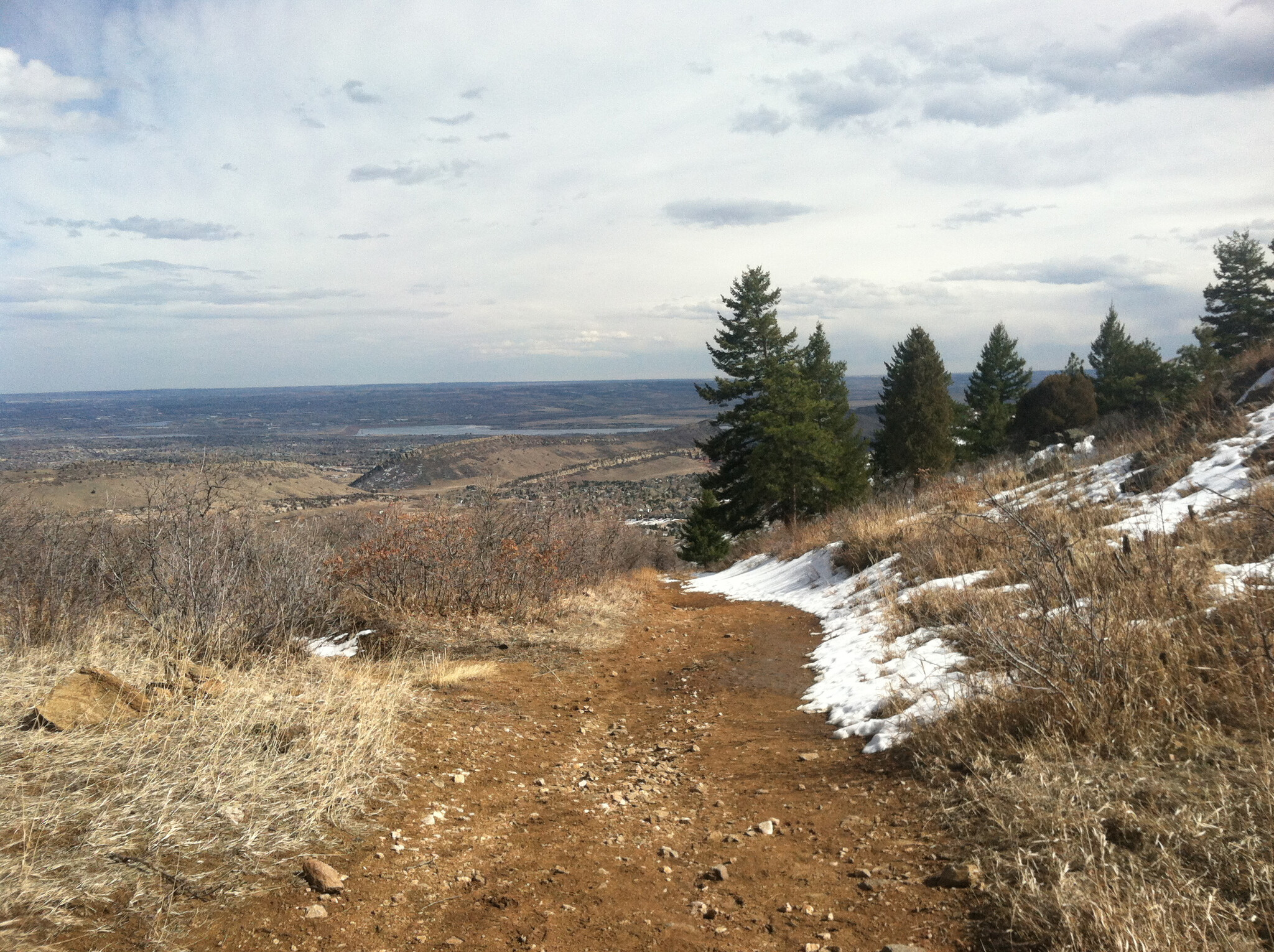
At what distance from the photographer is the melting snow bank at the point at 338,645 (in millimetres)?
7405

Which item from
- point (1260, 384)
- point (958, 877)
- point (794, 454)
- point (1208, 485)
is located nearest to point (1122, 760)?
point (958, 877)

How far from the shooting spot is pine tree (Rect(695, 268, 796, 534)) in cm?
2559

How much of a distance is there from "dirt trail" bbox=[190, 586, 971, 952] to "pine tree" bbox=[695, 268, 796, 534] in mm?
19893

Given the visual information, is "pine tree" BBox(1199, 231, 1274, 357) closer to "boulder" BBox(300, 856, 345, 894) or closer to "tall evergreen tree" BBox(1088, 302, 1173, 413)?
"tall evergreen tree" BBox(1088, 302, 1173, 413)

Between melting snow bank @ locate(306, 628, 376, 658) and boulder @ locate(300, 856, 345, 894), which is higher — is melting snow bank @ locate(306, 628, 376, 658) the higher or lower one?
the lower one

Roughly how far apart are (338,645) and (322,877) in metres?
5.51

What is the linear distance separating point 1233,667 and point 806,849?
7.40ft

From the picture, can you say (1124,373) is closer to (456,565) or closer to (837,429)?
(837,429)

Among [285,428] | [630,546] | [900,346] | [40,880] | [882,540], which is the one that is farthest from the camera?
[285,428]

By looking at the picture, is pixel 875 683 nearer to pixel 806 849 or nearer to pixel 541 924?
pixel 806 849

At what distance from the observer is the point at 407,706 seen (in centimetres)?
538

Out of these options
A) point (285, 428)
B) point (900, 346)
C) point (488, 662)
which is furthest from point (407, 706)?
point (285, 428)

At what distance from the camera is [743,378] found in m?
26.0

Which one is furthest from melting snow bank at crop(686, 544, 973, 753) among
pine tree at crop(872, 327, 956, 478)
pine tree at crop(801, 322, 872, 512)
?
pine tree at crop(872, 327, 956, 478)
